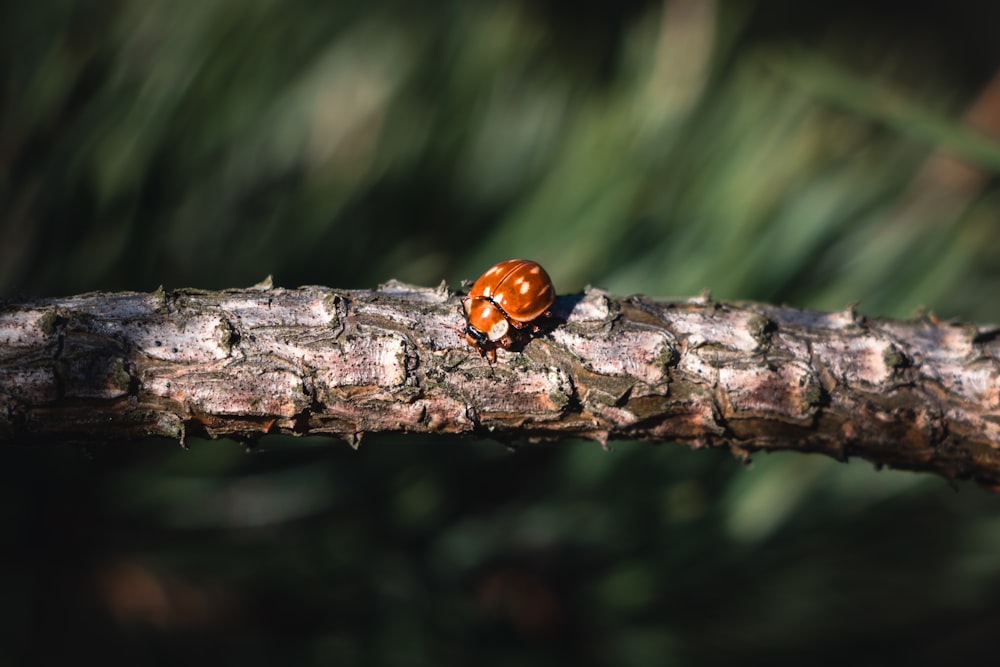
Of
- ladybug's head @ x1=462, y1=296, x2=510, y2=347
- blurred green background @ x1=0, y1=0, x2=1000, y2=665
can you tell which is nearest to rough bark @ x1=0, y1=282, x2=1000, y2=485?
ladybug's head @ x1=462, y1=296, x2=510, y2=347

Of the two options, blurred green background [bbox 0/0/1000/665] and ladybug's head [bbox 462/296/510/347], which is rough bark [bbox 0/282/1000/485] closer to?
ladybug's head [bbox 462/296/510/347]

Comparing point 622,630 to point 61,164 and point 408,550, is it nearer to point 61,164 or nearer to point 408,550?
point 408,550

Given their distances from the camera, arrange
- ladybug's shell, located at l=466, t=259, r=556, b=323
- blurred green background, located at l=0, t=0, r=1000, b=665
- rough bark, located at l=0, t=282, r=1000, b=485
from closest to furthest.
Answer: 1. rough bark, located at l=0, t=282, r=1000, b=485
2. ladybug's shell, located at l=466, t=259, r=556, b=323
3. blurred green background, located at l=0, t=0, r=1000, b=665

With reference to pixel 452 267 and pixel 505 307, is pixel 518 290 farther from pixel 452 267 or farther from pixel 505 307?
pixel 452 267

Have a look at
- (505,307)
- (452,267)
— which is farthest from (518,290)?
(452,267)

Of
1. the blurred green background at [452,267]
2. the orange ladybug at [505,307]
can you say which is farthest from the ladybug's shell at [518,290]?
the blurred green background at [452,267]

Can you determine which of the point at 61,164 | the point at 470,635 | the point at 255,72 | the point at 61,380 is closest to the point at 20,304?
the point at 61,380
